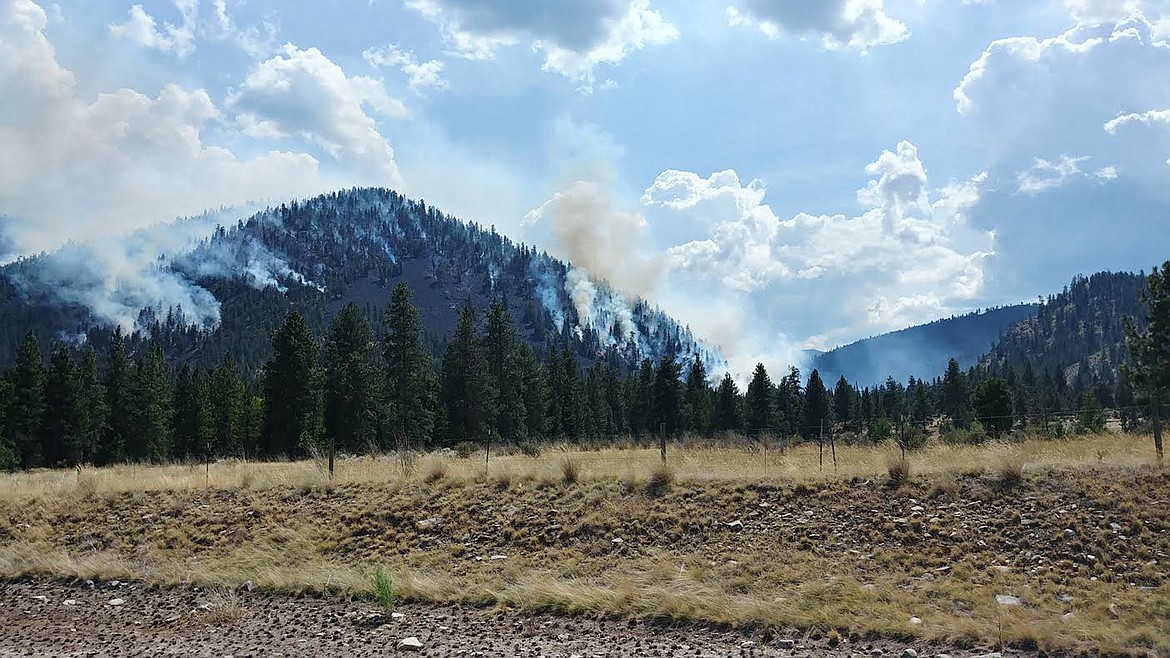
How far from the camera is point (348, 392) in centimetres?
5478

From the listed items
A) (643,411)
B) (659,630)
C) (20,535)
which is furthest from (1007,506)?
(643,411)

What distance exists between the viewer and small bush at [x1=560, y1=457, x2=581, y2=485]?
16.4 meters

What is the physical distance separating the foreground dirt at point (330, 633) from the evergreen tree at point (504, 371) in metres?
59.7

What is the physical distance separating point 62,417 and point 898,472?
207ft

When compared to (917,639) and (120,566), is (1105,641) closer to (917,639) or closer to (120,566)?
(917,639)

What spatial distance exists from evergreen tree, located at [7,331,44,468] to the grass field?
4467cm

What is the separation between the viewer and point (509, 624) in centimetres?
1018

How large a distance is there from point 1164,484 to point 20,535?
76.2 feet

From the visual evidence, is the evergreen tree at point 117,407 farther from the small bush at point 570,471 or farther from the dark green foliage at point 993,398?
the dark green foliage at point 993,398

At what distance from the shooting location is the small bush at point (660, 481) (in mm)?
15273

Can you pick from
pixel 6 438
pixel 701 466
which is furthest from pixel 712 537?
pixel 6 438

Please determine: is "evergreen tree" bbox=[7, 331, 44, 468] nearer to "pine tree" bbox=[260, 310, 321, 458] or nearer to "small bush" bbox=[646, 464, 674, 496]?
"pine tree" bbox=[260, 310, 321, 458]

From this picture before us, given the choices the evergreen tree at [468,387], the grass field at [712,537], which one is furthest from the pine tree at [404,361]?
the grass field at [712,537]

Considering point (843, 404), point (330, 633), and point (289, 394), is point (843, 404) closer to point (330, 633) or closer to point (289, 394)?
point (289, 394)
